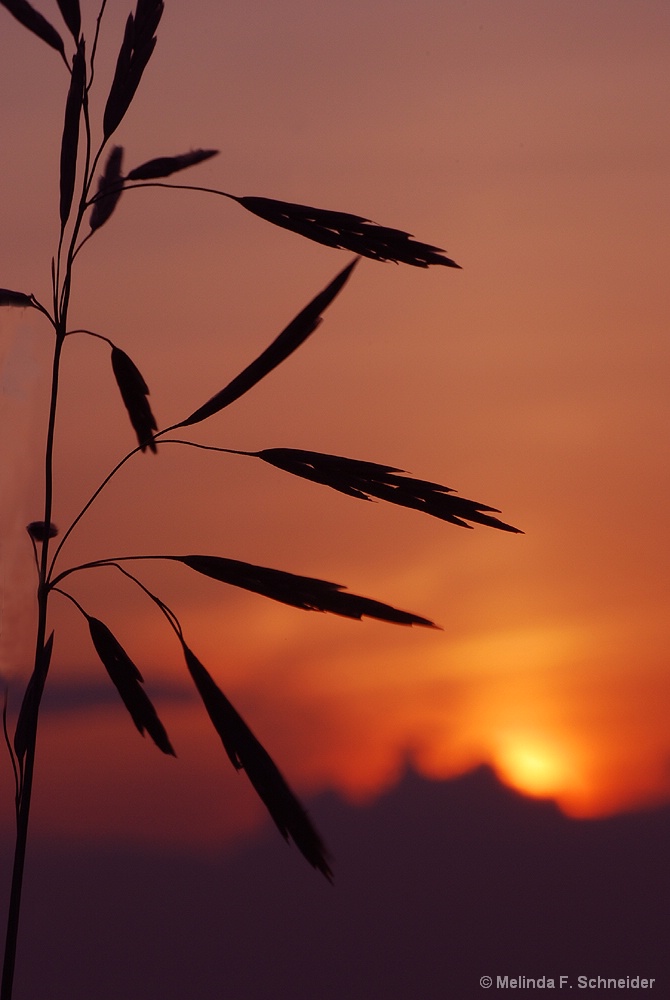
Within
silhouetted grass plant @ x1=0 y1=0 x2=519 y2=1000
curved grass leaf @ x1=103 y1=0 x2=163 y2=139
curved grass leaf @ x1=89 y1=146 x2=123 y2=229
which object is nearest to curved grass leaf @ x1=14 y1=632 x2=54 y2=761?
silhouetted grass plant @ x1=0 y1=0 x2=519 y2=1000

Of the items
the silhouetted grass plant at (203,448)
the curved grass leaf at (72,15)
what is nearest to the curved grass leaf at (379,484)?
the silhouetted grass plant at (203,448)

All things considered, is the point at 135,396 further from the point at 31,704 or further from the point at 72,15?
the point at 72,15

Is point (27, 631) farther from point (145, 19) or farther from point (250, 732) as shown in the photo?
point (145, 19)

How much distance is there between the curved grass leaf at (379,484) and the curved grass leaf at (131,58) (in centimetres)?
77

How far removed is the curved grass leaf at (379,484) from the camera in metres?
2.09

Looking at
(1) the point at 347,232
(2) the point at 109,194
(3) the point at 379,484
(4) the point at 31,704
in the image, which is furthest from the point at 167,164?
(4) the point at 31,704

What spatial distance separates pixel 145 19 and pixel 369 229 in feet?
2.03

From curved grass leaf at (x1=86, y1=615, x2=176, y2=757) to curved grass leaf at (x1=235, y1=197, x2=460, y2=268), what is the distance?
0.83 m

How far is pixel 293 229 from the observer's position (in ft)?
7.16

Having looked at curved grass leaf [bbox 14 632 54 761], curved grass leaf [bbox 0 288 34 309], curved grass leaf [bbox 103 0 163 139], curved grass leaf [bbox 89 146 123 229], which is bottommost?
curved grass leaf [bbox 14 632 54 761]

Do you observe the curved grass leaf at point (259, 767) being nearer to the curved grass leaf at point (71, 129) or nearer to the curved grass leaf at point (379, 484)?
the curved grass leaf at point (379, 484)

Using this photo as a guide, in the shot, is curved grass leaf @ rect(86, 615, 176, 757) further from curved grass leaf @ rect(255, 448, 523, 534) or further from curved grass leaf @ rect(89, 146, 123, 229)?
curved grass leaf @ rect(89, 146, 123, 229)

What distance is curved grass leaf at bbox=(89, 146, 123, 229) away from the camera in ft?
7.67

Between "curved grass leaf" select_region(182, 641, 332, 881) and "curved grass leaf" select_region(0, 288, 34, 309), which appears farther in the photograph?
"curved grass leaf" select_region(0, 288, 34, 309)
